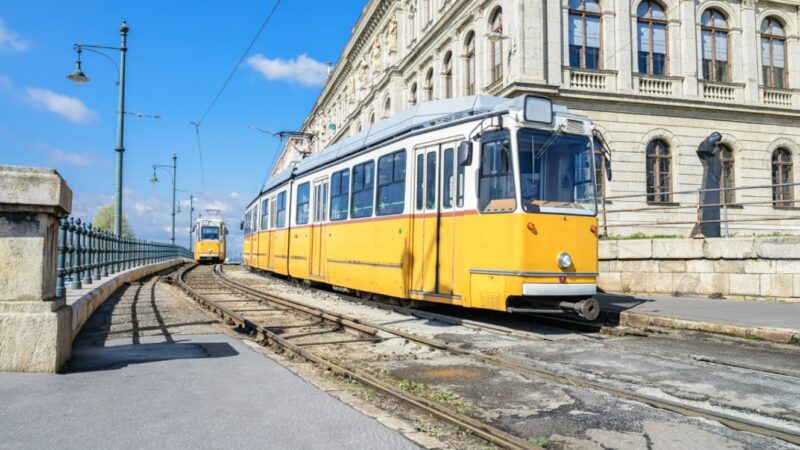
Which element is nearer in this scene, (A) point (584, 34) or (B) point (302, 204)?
(B) point (302, 204)

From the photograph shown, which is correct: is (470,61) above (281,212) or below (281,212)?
above

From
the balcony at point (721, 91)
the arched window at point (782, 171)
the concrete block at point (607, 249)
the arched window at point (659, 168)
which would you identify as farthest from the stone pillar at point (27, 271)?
the arched window at point (782, 171)

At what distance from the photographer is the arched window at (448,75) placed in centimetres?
2999

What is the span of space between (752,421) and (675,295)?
34.2 ft

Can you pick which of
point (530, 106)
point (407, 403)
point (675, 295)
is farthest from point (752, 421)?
point (675, 295)

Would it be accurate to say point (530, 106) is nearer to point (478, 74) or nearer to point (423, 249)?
point (423, 249)

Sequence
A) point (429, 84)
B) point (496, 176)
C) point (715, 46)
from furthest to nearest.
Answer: point (429, 84) → point (715, 46) → point (496, 176)

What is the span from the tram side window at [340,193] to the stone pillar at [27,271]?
8.09 metres

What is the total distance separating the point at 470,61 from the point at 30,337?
2487 cm

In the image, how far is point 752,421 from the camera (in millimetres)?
4316

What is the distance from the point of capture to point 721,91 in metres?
25.2

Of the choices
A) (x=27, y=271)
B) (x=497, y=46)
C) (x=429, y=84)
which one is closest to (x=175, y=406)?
(x=27, y=271)

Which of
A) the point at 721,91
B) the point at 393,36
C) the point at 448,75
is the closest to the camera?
the point at 721,91

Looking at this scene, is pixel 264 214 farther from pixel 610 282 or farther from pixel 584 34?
pixel 584 34
